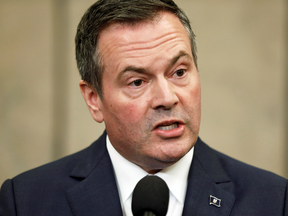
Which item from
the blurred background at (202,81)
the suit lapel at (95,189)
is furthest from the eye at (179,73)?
the blurred background at (202,81)

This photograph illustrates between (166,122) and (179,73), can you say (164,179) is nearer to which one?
(166,122)

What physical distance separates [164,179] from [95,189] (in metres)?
0.35

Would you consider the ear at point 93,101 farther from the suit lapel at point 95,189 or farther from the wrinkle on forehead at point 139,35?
the wrinkle on forehead at point 139,35

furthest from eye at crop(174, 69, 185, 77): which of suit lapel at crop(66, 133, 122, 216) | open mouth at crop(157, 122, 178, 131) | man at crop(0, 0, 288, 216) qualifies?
suit lapel at crop(66, 133, 122, 216)

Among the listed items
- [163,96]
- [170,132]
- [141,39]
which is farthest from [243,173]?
[141,39]

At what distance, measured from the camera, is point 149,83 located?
142 centimetres

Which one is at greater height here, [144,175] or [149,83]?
[149,83]

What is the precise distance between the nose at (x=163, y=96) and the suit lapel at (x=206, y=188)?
43 centimetres

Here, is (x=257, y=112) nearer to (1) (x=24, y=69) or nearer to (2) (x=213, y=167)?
(2) (x=213, y=167)

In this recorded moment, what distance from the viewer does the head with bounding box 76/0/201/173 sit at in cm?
136

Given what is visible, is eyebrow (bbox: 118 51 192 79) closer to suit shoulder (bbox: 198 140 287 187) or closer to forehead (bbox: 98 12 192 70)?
forehead (bbox: 98 12 192 70)

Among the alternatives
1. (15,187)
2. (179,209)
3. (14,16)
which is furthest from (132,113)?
(14,16)

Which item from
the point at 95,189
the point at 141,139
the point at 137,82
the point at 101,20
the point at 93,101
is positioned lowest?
the point at 95,189

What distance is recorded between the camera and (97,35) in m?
1.54
